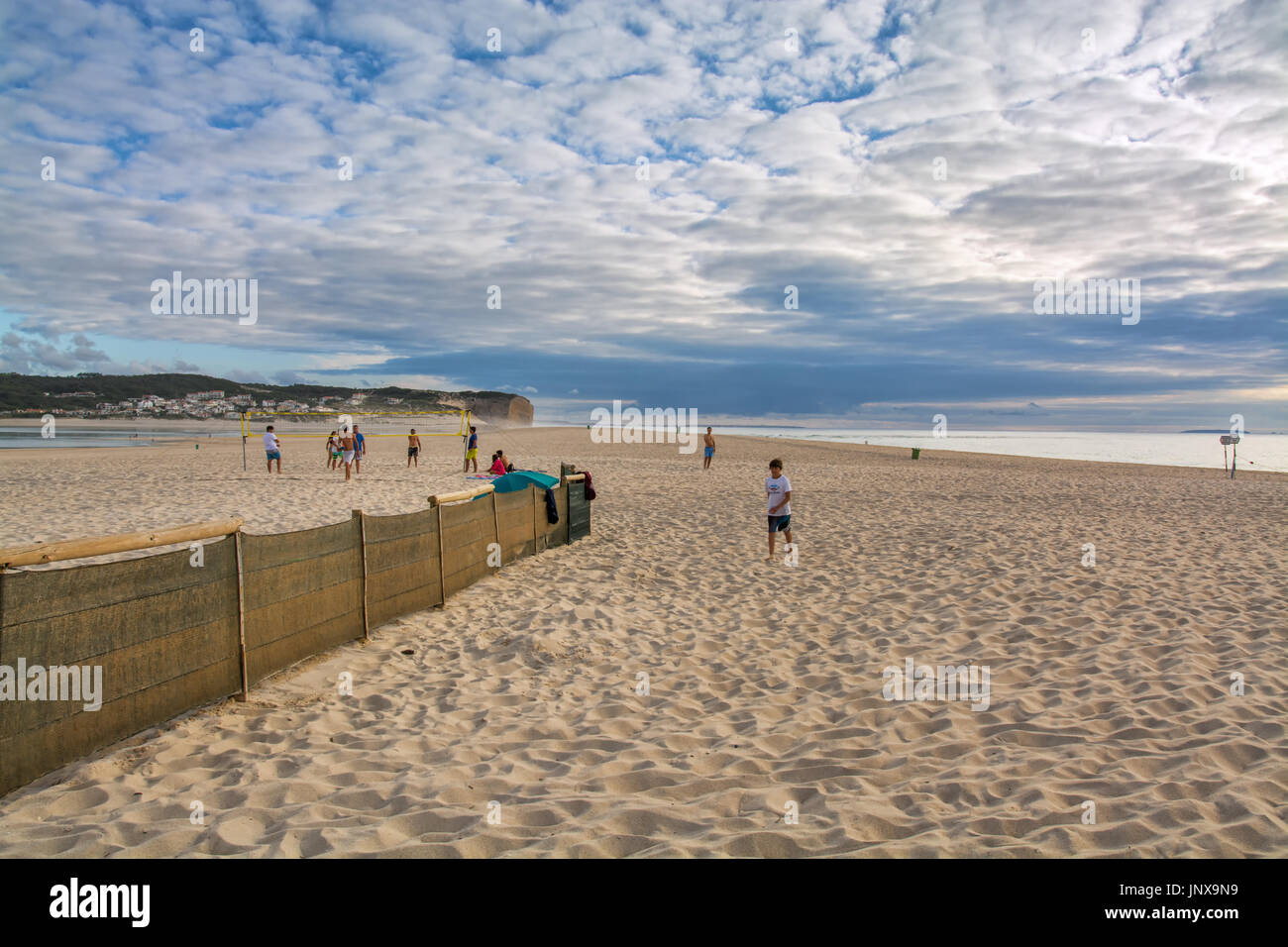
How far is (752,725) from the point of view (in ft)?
17.6

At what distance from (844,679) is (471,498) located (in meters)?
5.65

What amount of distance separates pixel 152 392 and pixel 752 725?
12517 cm

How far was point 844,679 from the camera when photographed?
247 inches

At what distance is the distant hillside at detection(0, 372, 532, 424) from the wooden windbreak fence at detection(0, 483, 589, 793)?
253 feet

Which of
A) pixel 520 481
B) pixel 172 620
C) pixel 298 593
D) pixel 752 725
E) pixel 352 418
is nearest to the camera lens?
pixel 172 620

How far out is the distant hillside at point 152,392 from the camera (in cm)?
9775

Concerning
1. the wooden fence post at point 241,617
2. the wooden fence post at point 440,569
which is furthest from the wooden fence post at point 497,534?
the wooden fence post at point 241,617

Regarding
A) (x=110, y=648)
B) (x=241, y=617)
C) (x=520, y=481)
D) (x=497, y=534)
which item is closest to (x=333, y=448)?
(x=520, y=481)

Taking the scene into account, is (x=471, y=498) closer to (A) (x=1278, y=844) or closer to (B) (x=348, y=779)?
(B) (x=348, y=779)

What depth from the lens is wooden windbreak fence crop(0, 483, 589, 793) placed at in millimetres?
4035

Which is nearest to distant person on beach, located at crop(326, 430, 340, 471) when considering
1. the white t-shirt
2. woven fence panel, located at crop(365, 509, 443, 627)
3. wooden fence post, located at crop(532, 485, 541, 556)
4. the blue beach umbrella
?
the blue beach umbrella

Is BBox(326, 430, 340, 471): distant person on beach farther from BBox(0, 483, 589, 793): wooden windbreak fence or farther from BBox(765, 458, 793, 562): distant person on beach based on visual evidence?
BBox(0, 483, 589, 793): wooden windbreak fence

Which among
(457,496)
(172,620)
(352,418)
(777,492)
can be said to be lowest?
(172,620)

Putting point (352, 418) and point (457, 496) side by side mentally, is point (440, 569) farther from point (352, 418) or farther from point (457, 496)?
point (352, 418)
